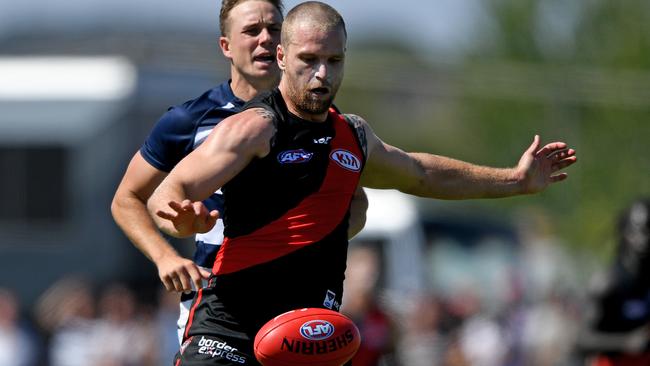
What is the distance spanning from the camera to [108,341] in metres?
16.2

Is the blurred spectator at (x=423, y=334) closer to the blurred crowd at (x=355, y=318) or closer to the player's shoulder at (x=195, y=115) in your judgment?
the blurred crowd at (x=355, y=318)

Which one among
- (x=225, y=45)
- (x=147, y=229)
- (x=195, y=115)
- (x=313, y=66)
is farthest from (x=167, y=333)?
(x=313, y=66)

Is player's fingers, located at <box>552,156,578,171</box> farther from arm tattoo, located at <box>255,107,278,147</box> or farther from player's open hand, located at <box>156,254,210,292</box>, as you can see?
player's open hand, located at <box>156,254,210,292</box>

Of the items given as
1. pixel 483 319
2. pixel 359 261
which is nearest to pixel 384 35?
pixel 483 319

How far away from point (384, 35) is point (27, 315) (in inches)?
2647

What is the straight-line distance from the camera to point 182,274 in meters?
5.54

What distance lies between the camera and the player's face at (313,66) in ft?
19.3

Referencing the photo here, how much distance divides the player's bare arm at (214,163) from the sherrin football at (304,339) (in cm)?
55

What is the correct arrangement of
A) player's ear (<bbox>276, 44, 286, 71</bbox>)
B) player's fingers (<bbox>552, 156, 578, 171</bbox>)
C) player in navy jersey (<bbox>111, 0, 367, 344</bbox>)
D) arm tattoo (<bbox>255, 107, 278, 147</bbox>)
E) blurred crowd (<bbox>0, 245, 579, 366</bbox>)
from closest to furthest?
arm tattoo (<bbox>255, 107, 278, 147</bbox>)
player's ear (<bbox>276, 44, 286, 71</bbox>)
player in navy jersey (<bbox>111, 0, 367, 344</bbox>)
player's fingers (<bbox>552, 156, 578, 171</bbox>)
blurred crowd (<bbox>0, 245, 579, 366</bbox>)

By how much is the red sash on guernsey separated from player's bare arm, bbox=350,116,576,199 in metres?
0.34

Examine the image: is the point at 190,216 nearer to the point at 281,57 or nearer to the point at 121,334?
the point at 281,57

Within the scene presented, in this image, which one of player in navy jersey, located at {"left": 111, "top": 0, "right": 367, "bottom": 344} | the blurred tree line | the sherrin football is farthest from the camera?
the blurred tree line

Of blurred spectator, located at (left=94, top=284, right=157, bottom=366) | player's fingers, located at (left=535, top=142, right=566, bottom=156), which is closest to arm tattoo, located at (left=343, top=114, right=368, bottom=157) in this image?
player's fingers, located at (left=535, top=142, right=566, bottom=156)

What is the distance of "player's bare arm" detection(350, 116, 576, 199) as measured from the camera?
653cm
